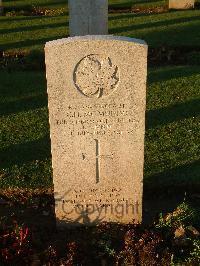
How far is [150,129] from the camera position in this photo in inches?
277

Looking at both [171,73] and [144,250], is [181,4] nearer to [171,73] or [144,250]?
[171,73]

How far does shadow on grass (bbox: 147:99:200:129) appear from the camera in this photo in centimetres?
733

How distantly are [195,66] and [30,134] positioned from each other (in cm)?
442

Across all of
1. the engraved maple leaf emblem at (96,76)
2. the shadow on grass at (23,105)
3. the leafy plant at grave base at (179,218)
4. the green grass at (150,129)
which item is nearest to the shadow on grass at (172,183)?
the green grass at (150,129)

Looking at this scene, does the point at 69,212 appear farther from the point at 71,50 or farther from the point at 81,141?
the point at 71,50

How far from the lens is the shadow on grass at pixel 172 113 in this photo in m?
7.33

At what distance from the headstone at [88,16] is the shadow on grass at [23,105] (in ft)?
7.11

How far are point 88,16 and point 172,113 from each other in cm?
318

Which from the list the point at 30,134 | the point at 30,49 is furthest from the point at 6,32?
the point at 30,134

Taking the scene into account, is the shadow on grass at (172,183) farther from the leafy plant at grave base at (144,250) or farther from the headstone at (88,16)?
the headstone at (88,16)

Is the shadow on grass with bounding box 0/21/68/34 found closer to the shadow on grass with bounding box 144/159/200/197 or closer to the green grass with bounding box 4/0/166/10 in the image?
the green grass with bounding box 4/0/166/10

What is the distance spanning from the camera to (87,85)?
4203mm

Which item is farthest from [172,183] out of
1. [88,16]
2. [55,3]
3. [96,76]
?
[55,3]

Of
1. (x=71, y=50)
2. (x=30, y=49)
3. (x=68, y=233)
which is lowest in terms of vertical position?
(x=68, y=233)
